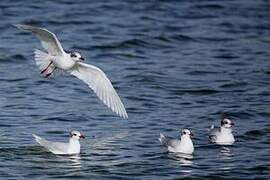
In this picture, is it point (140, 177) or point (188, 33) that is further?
point (188, 33)

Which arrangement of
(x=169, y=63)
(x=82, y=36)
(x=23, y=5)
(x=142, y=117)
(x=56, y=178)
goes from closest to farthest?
(x=56, y=178)
(x=142, y=117)
(x=169, y=63)
(x=82, y=36)
(x=23, y=5)

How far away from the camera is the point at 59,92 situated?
19969 millimetres

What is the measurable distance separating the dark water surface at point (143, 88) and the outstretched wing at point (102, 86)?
456 millimetres

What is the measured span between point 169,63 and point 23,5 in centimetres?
716

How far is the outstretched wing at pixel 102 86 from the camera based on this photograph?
653 inches

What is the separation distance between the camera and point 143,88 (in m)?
20.8

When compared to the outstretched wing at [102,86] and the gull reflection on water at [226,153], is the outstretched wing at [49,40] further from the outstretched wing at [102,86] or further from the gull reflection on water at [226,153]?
the gull reflection on water at [226,153]

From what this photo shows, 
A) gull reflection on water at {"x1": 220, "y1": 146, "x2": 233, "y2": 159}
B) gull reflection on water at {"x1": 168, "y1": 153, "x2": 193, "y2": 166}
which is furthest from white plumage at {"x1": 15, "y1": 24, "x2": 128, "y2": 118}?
gull reflection on water at {"x1": 220, "y1": 146, "x2": 233, "y2": 159}

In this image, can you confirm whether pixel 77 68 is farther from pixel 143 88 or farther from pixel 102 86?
pixel 143 88

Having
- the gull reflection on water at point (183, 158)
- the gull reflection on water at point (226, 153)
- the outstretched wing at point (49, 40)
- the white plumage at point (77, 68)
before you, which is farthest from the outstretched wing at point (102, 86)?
the gull reflection on water at point (226, 153)

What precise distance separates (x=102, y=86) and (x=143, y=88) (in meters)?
4.09

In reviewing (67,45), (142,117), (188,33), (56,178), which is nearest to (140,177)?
(56,178)

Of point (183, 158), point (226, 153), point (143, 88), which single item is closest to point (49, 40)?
point (183, 158)

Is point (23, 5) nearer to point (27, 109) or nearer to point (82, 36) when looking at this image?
point (82, 36)
